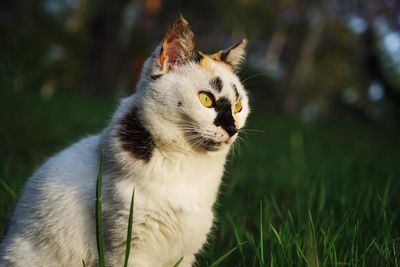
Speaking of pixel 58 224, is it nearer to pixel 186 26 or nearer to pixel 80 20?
pixel 186 26

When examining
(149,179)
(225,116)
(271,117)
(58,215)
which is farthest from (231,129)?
(271,117)

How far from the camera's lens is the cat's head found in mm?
2004

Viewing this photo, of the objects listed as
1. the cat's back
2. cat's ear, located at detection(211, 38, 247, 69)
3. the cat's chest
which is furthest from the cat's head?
the cat's back

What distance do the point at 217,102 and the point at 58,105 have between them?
277 inches

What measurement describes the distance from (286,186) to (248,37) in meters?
16.1

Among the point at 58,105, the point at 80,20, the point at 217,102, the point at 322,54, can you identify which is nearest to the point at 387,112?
the point at 58,105

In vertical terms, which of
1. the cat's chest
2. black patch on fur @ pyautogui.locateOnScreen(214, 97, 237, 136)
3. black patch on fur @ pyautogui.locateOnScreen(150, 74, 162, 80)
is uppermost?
black patch on fur @ pyautogui.locateOnScreen(150, 74, 162, 80)

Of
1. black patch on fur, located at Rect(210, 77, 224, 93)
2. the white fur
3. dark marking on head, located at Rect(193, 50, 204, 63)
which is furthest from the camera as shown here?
dark marking on head, located at Rect(193, 50, 204, 63)

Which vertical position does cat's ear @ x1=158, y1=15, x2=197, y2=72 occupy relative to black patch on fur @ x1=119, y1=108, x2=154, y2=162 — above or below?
above

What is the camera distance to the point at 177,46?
219cm

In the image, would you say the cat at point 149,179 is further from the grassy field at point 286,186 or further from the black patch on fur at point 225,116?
the grassy field at point 286,186

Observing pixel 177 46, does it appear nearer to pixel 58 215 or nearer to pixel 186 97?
pixel 186 97

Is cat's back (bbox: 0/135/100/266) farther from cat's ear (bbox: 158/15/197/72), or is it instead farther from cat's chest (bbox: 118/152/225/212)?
cat's ear (bbox: 158/15/197/72)

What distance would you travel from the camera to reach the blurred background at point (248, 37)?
12242 millimetres
